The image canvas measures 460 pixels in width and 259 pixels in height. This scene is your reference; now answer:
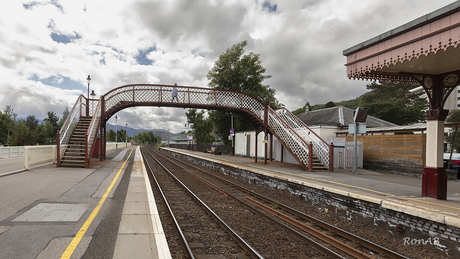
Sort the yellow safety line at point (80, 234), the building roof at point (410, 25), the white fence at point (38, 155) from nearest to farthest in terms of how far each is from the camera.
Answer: the yellow safety line at point (80, 234)
the building roof at point (410, 25)
the white fence at point (38, 155)

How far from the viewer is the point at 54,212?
220 inches

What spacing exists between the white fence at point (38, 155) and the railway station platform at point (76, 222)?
315cm

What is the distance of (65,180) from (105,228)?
5.98 m

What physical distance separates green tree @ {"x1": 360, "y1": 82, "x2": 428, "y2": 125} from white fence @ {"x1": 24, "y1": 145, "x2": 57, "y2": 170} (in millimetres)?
37313

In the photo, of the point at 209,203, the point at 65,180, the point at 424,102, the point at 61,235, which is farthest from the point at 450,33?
the point at 424,102

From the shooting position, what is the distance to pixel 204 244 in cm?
512

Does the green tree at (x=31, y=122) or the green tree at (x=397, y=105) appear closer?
the green tree at (x=397, y=105)

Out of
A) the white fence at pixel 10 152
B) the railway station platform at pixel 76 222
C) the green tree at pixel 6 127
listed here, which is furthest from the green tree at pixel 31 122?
the railway station platform at pixel 76 222

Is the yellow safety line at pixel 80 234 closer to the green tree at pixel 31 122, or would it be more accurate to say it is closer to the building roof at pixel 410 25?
the building roof at pixel 410 25

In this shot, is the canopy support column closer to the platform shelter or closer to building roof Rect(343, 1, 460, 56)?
the platform shelter

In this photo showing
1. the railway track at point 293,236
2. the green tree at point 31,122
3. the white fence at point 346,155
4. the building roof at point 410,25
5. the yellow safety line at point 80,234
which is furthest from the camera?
the green tree at point 31,122

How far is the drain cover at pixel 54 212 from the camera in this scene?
5160 mm

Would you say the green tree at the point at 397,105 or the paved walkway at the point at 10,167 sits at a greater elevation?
the green tree at the point at 397,105

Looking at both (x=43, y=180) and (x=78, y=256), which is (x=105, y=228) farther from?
(x=43, y=180)
